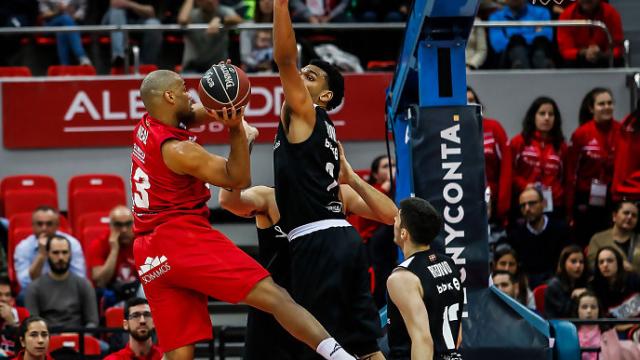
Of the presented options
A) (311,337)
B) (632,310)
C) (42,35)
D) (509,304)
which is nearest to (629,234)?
(632,310)

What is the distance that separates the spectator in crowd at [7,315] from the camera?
35.0 feet

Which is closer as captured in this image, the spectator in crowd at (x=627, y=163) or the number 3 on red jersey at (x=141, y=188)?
the number 3 on red jersey at (x=141, y=188)

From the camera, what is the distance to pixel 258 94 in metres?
14.5

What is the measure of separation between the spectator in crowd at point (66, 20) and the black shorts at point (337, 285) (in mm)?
9097

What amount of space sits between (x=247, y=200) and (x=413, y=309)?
1.17 metres

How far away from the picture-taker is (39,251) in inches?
463

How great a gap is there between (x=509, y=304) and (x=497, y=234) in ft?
13.0

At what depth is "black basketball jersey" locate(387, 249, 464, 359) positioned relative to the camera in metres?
6.70

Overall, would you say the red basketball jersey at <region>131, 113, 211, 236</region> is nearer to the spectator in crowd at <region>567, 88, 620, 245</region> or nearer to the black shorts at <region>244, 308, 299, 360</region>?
the black shorts at <region>244, 308, 299, 360</region>

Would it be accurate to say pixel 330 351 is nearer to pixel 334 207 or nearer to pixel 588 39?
pixel 334 207

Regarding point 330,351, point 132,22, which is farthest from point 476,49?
point 330,351

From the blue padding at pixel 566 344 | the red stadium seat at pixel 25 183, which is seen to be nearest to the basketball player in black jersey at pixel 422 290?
the blue padding at pixel 566 344

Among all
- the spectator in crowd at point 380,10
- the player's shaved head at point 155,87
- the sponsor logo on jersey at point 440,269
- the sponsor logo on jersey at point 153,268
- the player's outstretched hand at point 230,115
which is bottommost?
the sponsor logo on jersey at point 440,269

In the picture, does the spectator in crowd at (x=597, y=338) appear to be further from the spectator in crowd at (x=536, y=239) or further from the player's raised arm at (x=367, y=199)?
the player's raised arm at (x=367, y=199)
